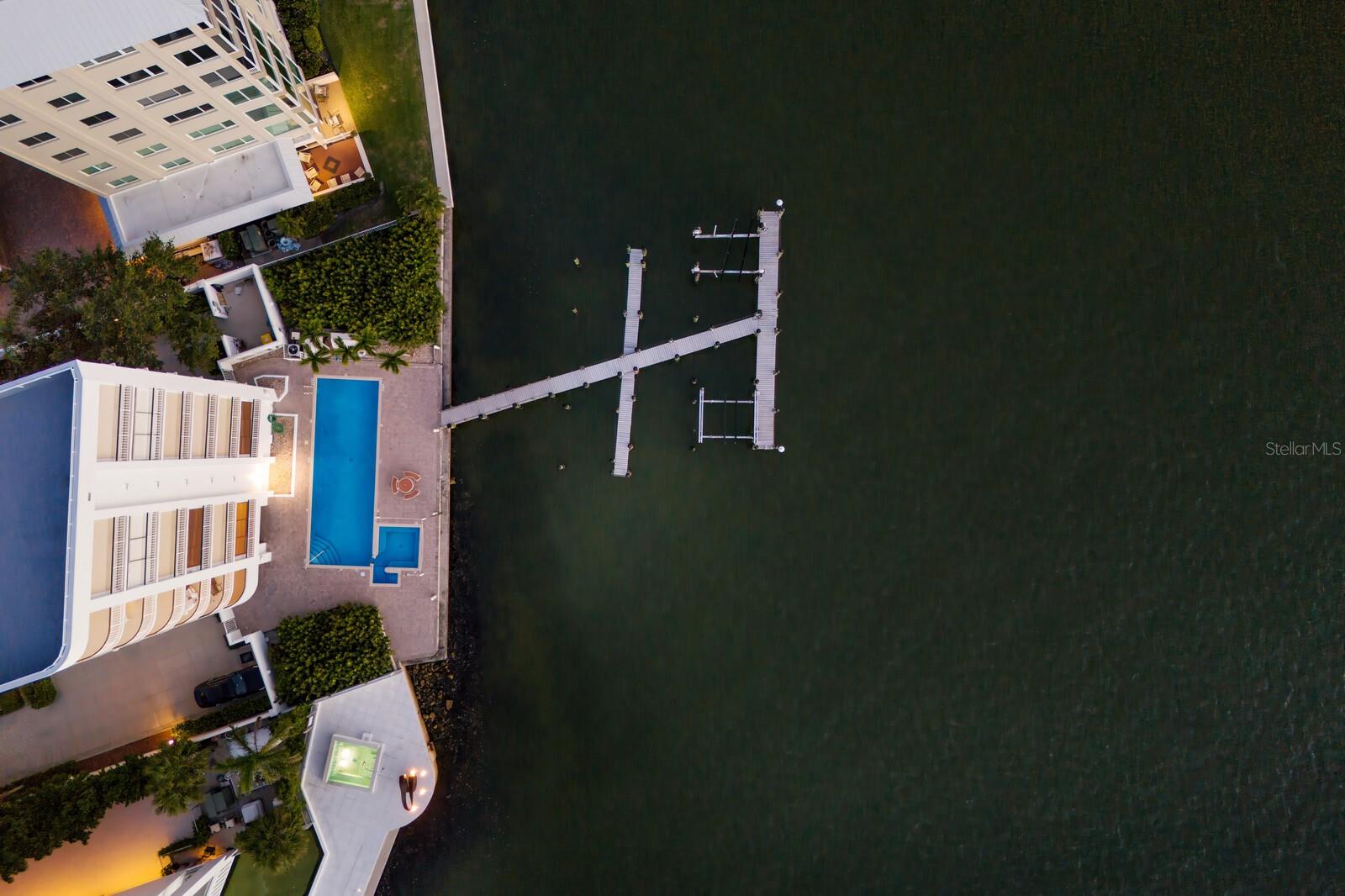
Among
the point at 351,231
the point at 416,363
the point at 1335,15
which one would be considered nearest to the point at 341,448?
the point at 416,363

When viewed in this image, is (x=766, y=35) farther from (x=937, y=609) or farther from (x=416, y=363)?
(x=937, y=609)

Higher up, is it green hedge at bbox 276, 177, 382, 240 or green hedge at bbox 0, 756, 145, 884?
green hedge at bbox 276, 177, 382, 240

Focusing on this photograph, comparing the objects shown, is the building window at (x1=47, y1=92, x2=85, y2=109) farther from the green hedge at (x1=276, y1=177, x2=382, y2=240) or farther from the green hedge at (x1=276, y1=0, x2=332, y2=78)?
the green hedge at (x1=276, y1=0, x2=332, y2=78)

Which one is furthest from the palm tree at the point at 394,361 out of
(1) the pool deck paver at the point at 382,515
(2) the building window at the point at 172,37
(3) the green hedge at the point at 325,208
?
(2) the building window at the point at 172,37

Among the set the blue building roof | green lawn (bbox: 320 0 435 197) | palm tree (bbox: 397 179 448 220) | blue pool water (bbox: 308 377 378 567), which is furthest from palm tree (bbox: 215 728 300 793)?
green lawn (bbox: 320 0 435 197)

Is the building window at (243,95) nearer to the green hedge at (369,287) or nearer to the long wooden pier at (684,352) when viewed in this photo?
the green hedge at (369,287)

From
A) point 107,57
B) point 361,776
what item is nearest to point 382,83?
point 107,57
